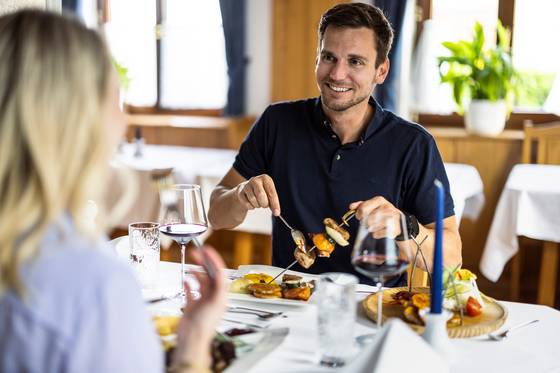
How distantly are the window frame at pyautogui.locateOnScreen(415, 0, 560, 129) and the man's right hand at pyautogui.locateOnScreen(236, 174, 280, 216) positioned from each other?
3026mm

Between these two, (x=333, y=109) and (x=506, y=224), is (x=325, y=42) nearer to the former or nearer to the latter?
(x=333, y=109)

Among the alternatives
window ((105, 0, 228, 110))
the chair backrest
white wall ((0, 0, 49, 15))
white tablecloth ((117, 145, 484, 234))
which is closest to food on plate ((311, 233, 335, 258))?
white wall ((0, 0, 49, 15))

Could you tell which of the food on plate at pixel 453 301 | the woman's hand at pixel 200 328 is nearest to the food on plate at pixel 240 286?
the food on plate at pixel 453 301

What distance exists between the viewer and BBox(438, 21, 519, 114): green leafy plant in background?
4.08 meters

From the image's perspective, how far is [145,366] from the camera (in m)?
0.79

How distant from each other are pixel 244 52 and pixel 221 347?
13.9ft

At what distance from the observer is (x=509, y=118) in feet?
14.6

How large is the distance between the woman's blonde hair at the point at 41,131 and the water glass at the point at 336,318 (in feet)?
1.63

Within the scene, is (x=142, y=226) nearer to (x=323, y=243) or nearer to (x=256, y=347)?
(x=323, y=243)

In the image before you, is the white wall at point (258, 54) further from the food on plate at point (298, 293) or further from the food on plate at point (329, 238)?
the food on plate at point (298, 293)

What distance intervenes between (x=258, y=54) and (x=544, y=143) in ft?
7.46

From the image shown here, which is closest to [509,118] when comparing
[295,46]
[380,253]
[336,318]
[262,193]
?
[295,46]

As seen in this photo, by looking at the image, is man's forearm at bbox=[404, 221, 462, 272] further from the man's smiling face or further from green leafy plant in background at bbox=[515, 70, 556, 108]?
green leafy plant in background at bbox=[515, 70, 556, 108]

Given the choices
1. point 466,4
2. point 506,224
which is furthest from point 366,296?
point 466,4
